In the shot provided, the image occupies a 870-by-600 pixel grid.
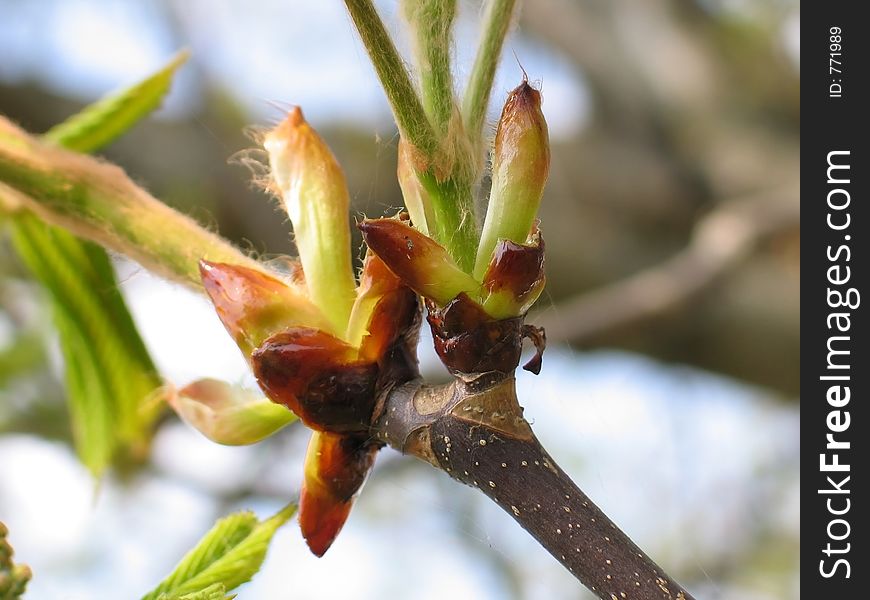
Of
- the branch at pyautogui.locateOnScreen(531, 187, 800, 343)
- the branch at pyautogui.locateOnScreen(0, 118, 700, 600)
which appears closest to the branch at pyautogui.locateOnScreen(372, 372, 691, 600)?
the branch at pyautogui.locateOnScreen(0, 118, 700, 600)

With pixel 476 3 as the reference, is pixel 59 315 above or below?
below

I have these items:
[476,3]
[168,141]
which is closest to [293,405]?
[476,3]

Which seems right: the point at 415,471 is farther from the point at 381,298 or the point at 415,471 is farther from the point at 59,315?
the point at 381,298
